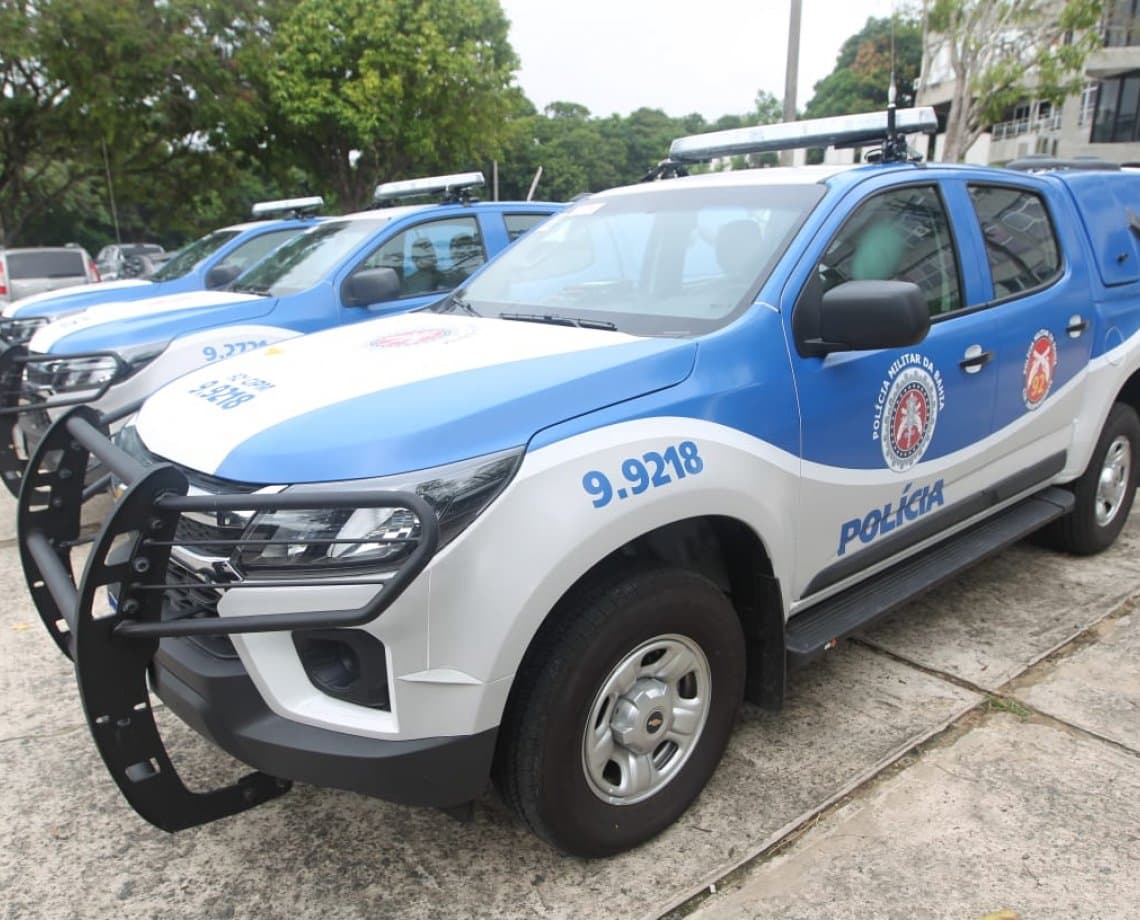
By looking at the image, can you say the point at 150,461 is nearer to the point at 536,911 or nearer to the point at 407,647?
the point at 407,647

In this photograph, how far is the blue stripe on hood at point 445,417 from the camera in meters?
1.96

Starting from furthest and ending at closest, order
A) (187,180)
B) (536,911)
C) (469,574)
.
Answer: (187,180), (536,911), (469,574)

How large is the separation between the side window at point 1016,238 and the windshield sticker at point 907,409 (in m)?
0.67

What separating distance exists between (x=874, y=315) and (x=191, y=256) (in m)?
7.52

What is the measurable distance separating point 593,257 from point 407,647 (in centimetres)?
184

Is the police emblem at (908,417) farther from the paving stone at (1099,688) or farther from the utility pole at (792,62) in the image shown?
the utility pole at (792,62)

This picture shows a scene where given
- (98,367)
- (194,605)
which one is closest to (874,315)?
(194,605)

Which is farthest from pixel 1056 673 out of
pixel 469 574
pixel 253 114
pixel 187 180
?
pixel 187 180

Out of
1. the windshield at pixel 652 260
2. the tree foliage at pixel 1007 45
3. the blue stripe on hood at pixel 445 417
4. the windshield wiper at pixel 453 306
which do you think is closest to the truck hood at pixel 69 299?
the windshield wiper at pixel 453 306

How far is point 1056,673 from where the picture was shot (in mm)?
3338

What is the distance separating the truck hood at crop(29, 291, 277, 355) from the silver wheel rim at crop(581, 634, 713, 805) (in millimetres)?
4136

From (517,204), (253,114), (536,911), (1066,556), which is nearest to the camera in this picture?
(536,911)

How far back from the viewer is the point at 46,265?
1560cm

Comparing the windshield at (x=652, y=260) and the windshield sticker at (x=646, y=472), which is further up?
the windshield at (x=652, y=260)
